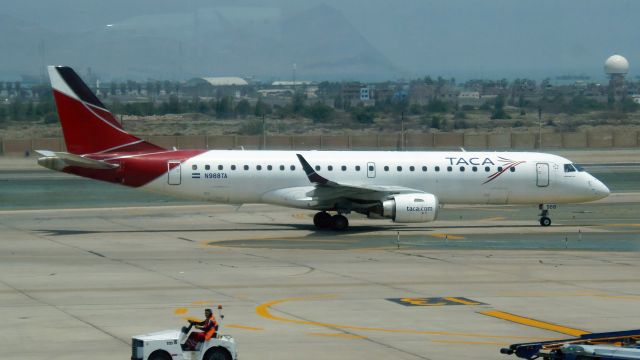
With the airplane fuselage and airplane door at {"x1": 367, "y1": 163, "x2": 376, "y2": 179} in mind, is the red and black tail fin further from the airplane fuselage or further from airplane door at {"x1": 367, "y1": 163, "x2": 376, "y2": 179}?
airplane door at {"x1": 367, "y1": 163, "x2": 376, "y2": 179}

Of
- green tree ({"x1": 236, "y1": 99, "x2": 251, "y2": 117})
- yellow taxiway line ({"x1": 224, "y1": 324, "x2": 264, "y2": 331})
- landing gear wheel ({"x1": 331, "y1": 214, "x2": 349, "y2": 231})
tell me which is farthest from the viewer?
green tree ({"x1": 236, "y1": 99, "x2": 251, "y2": 117})

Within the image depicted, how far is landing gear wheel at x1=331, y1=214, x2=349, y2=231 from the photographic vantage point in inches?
1885

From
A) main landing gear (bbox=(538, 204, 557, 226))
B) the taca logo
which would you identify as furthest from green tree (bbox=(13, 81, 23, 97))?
main landing gear (bbox=(538, 204, 557, 226))

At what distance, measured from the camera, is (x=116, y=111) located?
127312mm

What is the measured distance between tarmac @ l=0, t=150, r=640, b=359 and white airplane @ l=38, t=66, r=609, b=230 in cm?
152

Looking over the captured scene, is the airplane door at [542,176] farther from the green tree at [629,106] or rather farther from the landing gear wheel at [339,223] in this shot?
the green tree at [629,106]

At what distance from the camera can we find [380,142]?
342ft

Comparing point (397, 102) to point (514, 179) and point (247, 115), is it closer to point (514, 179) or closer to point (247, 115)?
point (247, 115)

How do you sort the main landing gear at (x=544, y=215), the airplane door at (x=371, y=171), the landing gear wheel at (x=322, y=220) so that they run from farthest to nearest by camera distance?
the main landing gear at (x=544, y=215), the airplane door at (x=371, y=171), the landing gear wheel at (x=322, y=220)

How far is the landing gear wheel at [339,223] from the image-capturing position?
1885 inches

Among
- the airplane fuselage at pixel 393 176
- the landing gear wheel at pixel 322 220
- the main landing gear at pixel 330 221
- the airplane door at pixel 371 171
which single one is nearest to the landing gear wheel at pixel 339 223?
the main landing gear at pixel 330 221

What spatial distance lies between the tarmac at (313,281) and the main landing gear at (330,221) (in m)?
0.72

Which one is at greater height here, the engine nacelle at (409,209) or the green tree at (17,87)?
the green tree at (17,87)

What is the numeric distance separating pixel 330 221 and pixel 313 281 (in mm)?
14539
